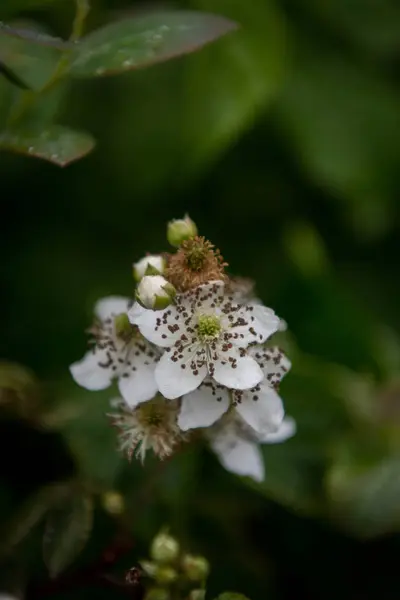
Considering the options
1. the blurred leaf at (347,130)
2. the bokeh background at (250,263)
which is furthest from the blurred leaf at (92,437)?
the blurred leaf at (347,130)

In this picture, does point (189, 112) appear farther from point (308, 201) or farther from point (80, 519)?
point (80, 519)

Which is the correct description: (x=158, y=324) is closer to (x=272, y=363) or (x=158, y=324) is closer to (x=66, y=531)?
(x=272, y=363)

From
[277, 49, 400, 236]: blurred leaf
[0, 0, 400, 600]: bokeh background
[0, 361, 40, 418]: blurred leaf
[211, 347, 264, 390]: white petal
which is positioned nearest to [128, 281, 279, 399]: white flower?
[211, 347, 264, 390]: white petal

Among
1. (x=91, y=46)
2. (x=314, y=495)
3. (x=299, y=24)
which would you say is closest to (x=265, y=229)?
(x=299, y=24)

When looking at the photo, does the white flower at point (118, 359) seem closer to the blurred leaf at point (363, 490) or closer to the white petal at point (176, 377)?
the white petal at point (176, 377)

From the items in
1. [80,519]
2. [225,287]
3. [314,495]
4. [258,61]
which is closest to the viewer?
[225,287]

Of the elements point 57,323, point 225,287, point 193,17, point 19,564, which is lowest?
point 57,323
